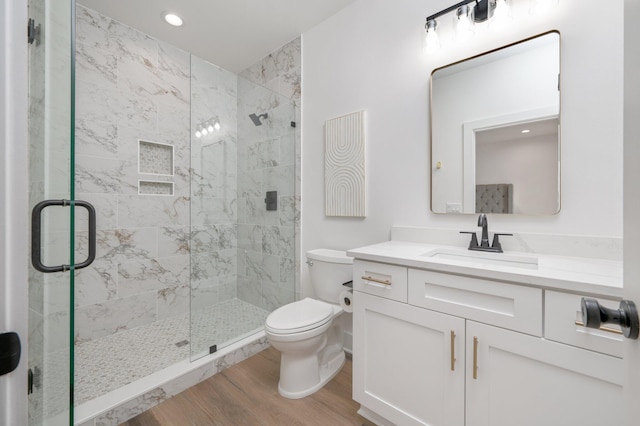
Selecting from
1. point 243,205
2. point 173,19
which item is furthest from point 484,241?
point 173,19

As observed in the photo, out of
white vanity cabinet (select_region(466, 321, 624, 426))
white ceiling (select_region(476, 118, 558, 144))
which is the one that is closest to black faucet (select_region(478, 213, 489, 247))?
white ceiling (select_region(476, 118, 558, 144))

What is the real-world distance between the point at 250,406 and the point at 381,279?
1074 millimetres

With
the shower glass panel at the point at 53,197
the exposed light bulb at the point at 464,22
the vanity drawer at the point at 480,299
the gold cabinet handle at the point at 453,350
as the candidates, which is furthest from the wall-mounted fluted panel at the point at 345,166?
the shower glass panel at the point at 53,197

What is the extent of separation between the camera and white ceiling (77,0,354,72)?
6.61 feet

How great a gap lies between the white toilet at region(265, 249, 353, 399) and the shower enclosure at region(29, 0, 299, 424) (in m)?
0.60

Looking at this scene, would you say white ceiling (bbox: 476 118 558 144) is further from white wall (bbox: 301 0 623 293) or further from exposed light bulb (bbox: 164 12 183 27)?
exposed light bulb (bbox: 164 12 183 27)

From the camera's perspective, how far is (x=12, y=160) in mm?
461

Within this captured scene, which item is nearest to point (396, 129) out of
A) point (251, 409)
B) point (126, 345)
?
point (251, 409)

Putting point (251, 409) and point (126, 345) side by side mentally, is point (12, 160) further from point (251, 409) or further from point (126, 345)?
point (126, 345)

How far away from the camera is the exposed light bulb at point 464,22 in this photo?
4.82ft

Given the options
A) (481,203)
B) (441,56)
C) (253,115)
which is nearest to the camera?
(481,203)

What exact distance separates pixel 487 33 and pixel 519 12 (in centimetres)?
15

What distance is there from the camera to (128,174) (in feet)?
7.43

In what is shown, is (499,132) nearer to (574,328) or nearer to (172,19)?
(574,328)
